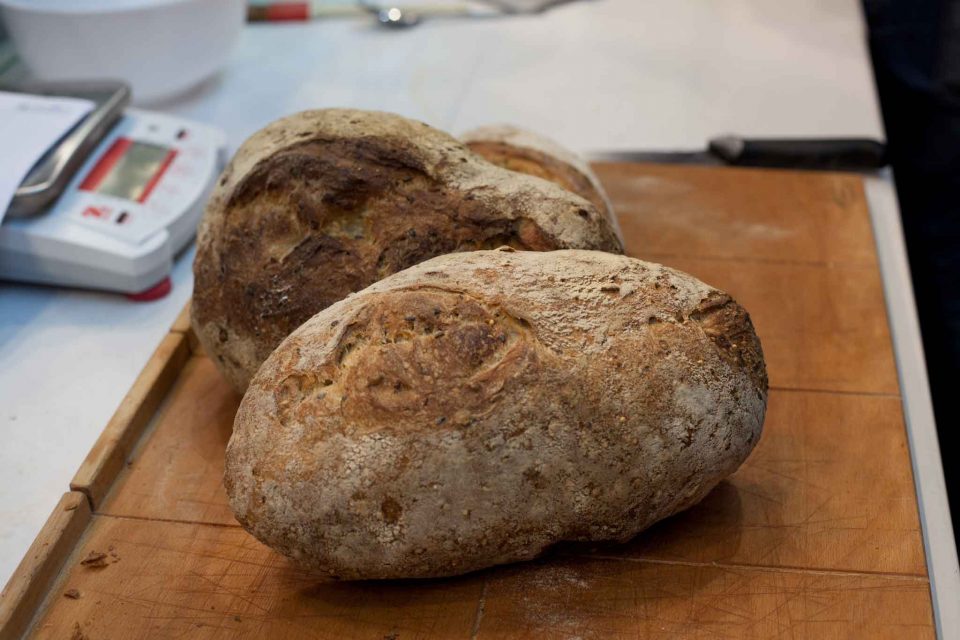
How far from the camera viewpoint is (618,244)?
1662 millimetres

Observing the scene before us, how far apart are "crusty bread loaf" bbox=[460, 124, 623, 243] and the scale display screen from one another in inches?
27.8

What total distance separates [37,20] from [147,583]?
1.63 m

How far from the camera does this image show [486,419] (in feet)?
4.10

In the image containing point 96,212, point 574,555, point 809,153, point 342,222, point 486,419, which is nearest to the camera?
point 486,419

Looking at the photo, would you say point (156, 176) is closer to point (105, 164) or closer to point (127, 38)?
point (105, 164)

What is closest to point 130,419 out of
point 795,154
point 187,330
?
point 187,330

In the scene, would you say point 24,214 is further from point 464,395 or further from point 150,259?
point 464,395

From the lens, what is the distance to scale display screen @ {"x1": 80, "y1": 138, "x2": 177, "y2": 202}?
2.14 metres

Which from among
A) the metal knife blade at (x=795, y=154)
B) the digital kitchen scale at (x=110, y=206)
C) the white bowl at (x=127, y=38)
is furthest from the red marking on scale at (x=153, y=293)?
the metal knife blade at (x=795, y=154)

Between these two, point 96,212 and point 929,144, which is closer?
point 96,212

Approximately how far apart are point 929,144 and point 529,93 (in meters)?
1.23

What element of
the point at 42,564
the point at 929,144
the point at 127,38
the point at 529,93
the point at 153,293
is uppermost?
the point at 127,38

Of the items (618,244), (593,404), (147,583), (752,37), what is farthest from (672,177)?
(147,583)

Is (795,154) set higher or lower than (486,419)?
lower
